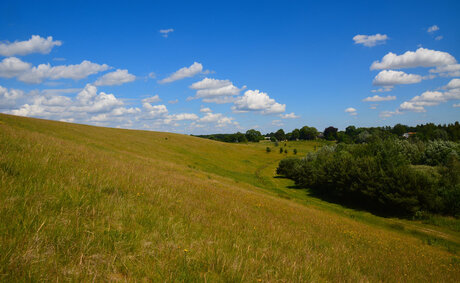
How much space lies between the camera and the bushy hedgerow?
36.5 meters

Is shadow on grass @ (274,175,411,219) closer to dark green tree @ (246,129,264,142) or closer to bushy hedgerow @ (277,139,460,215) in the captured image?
bushy hedgerow @ (277,139,460,215)

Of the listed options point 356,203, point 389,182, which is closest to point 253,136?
point 356,203

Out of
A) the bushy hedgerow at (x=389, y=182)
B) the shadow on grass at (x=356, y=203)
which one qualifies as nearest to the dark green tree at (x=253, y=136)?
the bushy hedgerow at (x=389, y=182)

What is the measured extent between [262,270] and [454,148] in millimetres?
75635

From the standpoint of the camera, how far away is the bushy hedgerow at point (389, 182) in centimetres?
3653

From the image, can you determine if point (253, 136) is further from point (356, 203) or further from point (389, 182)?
point (389, 182)

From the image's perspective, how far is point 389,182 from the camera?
3919 centimetres

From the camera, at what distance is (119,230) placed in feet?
12.6

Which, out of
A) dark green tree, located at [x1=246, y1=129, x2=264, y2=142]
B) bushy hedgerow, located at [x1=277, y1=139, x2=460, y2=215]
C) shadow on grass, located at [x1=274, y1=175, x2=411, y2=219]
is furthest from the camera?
dark green tree, located at [x1=246, y1=129, x2=264, y2=142]

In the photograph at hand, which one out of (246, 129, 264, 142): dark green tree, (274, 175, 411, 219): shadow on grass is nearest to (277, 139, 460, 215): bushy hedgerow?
(274, 175, 411, 219): shadow on grass

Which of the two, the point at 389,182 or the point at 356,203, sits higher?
the point at 389,182

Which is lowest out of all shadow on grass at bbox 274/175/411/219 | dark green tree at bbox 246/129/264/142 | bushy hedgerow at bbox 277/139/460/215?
shadow on grass at bbox 274/175/411/219

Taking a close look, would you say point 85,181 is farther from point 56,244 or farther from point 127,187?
point 56,244

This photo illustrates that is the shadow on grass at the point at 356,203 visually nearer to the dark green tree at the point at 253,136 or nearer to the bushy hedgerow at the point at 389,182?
the bushy hedgerow at the point at 389,182
